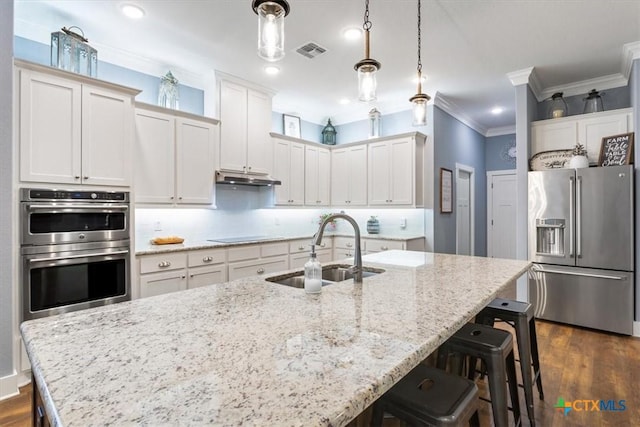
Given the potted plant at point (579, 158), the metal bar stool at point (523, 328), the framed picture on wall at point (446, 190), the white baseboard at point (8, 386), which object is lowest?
the white baseboard at point (8, 386)

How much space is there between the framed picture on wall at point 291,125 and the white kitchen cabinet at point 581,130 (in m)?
3.21

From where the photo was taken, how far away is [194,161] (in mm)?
3559

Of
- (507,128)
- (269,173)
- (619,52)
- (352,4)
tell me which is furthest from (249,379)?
(507,128)

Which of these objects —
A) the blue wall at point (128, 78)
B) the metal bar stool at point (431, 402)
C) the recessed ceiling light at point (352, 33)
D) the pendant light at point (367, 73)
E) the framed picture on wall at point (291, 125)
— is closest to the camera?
the metal bar stool at point (431, 402)

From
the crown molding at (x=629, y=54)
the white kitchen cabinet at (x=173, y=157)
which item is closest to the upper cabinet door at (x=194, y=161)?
the white kitchen cabinet at (x=173, y=157)

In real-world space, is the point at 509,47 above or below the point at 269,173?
above

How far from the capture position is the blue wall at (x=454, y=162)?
4648 millimetres

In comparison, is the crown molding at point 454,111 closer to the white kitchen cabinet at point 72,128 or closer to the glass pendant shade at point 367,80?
the glass pendant shade at point 367,80

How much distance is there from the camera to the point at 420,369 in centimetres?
130

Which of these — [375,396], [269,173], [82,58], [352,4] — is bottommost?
[375,396]

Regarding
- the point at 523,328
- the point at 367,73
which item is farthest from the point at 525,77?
the point at 523,328

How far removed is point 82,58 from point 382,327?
Result: 316cm

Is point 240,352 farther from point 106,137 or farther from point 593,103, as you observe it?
point 593,103

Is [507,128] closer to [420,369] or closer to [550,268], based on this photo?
[550,268]
